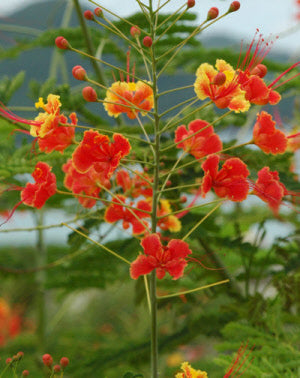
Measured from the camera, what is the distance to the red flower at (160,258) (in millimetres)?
829

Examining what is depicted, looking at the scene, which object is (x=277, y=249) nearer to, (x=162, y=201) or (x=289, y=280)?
(x=289, y=280)

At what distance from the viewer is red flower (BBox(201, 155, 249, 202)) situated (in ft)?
2.89

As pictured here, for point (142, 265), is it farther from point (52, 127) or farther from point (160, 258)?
point (52, 127)

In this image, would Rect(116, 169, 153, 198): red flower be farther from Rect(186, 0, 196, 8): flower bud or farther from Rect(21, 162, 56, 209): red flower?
Rect(186, 0, 196, 8): flower bud

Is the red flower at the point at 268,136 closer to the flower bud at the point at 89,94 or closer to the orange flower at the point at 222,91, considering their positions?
the orange flower at the point at 222,91

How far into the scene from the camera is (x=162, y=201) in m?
1.14

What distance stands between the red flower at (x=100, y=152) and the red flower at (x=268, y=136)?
25 centimetres

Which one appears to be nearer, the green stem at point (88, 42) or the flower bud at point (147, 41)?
the flower bud at point (147, 41)

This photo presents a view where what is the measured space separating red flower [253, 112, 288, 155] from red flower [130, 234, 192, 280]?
0.25 meters

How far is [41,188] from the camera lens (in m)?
0.93

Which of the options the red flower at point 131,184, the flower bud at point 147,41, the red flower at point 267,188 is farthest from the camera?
the red flower at point 131,184

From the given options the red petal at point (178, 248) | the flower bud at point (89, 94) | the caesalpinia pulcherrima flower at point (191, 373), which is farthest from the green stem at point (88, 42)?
the caesalpinia pulcherrima flower at point (191, 373)

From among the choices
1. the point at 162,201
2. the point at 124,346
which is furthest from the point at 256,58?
the point at 124,346

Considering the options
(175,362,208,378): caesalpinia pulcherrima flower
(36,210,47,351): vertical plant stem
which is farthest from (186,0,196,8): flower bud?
(36,210,47,351): vertical plant stem
